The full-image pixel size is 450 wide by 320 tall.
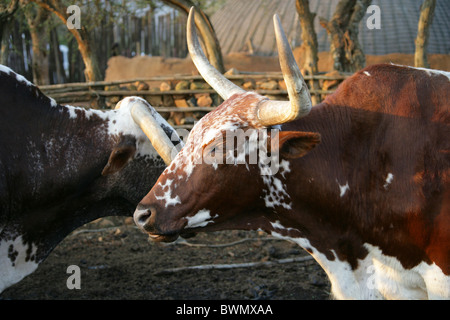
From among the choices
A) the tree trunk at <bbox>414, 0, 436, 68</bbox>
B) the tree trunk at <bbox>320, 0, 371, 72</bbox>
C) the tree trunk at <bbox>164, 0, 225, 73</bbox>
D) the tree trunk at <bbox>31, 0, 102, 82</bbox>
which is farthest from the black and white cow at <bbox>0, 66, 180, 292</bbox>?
the tree trunk at <bbox>414, 0, 436, 68</bbox>

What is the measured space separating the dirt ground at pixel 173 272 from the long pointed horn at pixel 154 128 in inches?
61.0

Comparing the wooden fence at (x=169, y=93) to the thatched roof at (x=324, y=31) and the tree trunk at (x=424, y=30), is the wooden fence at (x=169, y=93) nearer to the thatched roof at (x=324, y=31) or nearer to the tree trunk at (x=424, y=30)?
the tree trunk at (x=424, y=30)

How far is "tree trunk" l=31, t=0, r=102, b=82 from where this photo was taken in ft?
24.1

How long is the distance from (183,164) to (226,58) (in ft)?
27.1

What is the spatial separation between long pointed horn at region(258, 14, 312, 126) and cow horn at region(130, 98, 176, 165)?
3.37 feet

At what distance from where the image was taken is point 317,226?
8.93 feet

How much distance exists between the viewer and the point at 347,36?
7.50 meters

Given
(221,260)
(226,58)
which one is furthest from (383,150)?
(226,58)

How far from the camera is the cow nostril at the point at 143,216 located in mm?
2586

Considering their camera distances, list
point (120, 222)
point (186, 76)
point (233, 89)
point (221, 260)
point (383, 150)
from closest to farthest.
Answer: point (383, 150) → point (233, 89) → point (221, 260) → point (120, 222) → point (186, 76)

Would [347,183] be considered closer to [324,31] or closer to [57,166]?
[57,166]

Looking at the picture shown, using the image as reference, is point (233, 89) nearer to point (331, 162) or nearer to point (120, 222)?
point (331, 162)

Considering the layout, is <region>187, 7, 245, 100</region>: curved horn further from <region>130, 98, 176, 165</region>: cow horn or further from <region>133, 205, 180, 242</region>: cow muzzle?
<region>133, 205, 180, 242</region>: cow muzzle

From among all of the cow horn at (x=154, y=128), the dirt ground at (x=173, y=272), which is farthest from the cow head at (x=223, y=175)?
the dirt ground at (x=173, y=272)
